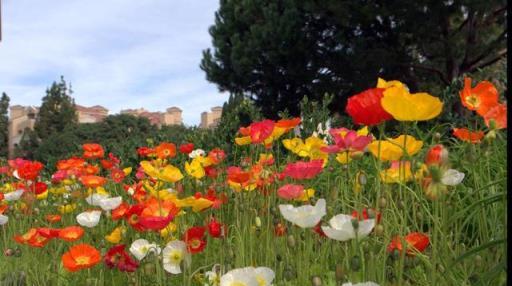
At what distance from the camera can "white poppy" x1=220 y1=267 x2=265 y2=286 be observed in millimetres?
1371

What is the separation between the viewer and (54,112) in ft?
103

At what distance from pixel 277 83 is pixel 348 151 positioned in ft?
41.0

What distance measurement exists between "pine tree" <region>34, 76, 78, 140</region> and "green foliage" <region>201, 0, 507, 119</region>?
1793 cm

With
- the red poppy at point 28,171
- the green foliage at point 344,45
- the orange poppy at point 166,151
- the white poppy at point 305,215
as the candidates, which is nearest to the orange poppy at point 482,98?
the white poppy at point 305,215

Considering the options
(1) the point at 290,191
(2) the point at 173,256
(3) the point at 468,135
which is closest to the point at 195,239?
(2) the point at 173,256

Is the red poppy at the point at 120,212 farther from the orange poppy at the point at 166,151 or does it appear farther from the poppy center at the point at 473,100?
the poppy center at the point at 473,100

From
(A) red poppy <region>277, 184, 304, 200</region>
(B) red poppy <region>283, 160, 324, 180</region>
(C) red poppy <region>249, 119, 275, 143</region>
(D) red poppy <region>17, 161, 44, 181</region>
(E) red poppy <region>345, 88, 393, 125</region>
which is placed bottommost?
(A) red poppy <region>277, 184, 304, 200</region>

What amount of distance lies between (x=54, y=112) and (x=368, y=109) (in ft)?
104

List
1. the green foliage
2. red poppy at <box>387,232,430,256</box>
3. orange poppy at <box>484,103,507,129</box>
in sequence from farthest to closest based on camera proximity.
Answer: the green foliage < orange poppy at <box>484,103,507,129</box> < red poppy at <box>387,232,430,256</box>

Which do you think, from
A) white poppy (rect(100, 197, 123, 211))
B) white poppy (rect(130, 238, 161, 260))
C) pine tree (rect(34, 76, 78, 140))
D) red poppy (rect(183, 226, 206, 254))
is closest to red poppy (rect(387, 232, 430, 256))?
red poppy (rect(183, 226, 206, 254))

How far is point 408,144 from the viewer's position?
1.59 meters

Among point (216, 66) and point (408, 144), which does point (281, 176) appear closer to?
point (408, 144)

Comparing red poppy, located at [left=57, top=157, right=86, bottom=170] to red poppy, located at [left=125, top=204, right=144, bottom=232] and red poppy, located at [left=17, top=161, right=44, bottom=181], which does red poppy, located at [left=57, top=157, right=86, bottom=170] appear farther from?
red poppy, located at [left=125, top=204, right=144, bottom=232]

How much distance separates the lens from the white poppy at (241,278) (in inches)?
54.0
